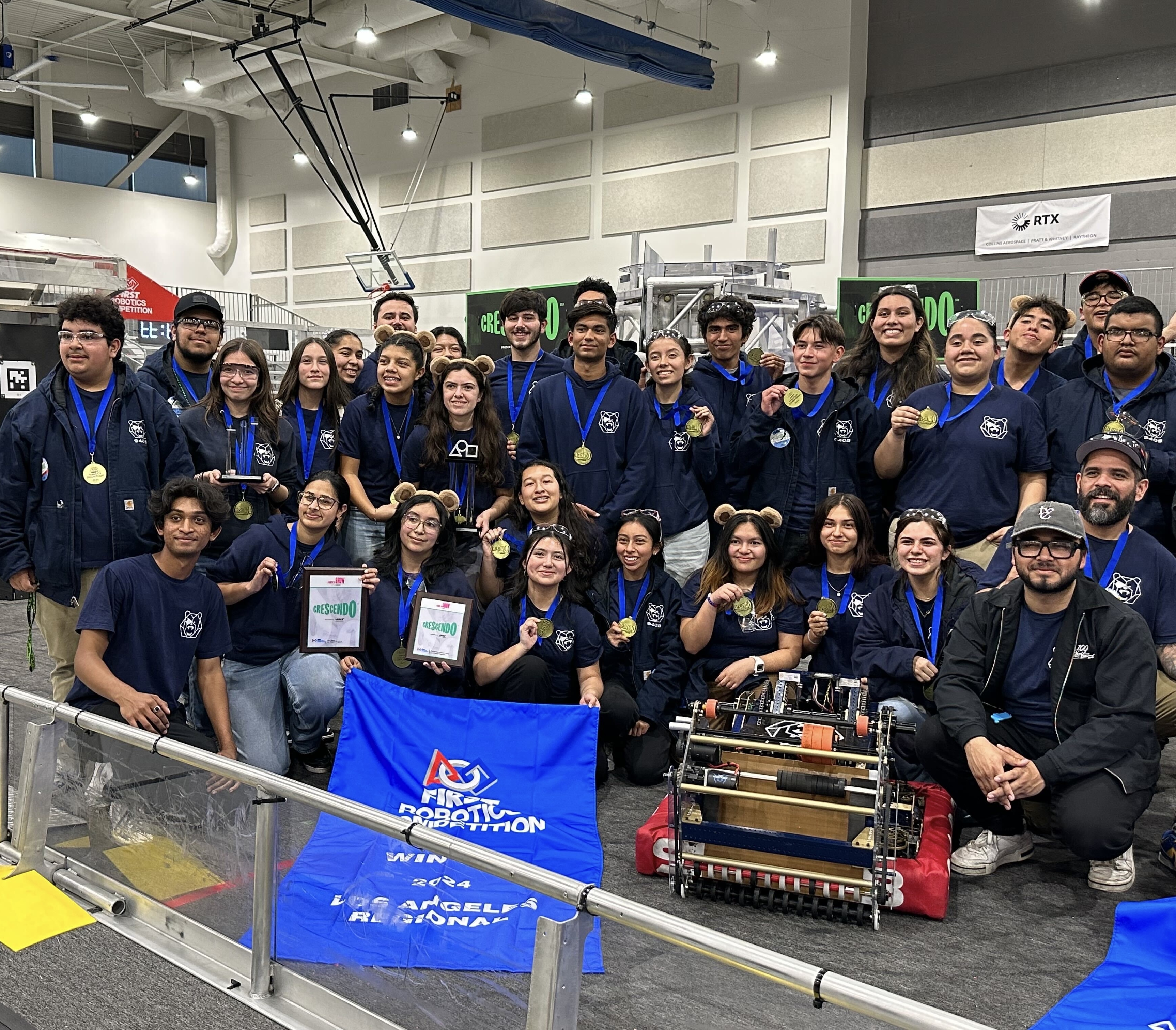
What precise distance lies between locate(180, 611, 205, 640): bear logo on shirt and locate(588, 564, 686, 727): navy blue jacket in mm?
1647

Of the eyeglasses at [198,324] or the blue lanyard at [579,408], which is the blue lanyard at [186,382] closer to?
the eyeglasses at [198,324]

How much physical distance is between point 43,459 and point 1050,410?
14.4 ft

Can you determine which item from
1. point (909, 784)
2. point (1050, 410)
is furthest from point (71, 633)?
point (1050, 410)

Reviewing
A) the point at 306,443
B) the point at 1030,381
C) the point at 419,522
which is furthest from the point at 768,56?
the point at 419,522

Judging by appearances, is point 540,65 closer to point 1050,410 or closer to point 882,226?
point 882,226

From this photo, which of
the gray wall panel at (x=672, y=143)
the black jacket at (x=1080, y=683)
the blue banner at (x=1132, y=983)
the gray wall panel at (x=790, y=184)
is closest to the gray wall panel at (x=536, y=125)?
the gray wall panel at (x=672, y=143)

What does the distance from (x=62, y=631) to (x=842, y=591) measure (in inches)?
132

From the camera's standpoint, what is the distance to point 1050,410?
195 inches

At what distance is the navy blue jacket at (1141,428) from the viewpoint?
4.70 m

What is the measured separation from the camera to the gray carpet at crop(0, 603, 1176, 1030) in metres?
1.89

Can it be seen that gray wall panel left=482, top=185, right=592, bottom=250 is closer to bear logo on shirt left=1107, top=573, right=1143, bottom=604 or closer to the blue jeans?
the blue jeans

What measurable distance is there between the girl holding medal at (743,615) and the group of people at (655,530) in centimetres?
2

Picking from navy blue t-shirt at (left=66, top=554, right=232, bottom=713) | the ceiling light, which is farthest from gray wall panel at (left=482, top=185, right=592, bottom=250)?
navy blue t-shirt at (left=66, top=554, right=232, bottom=713)

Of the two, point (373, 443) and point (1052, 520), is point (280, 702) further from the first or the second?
point (1052, 520)
